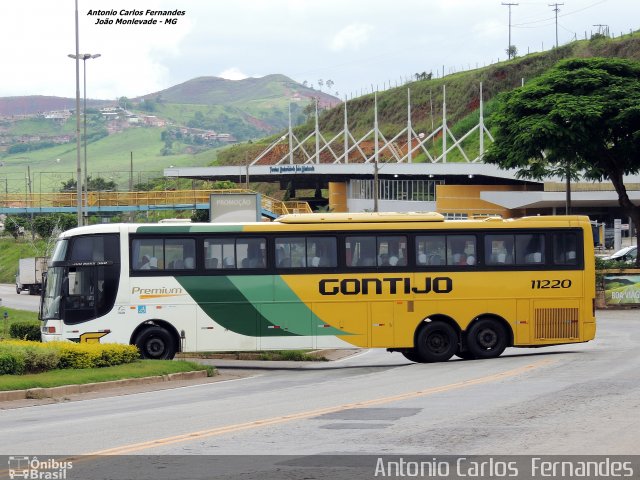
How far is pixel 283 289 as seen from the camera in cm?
2805

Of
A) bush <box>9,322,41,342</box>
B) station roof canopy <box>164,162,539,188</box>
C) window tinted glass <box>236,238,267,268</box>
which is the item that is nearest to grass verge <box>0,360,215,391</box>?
window tinted glass <box>236,238,267,268</box>

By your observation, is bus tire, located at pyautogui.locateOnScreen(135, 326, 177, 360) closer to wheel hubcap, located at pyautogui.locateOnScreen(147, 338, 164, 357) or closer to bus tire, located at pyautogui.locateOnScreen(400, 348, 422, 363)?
wheel hubcap, located at pyautogui.locateOnScreen(147, 338, 164, 357)

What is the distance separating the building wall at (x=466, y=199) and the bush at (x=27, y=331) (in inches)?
2435

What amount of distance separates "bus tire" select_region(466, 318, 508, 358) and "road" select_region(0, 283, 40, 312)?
111ft

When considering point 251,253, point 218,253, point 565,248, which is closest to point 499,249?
point 565,248


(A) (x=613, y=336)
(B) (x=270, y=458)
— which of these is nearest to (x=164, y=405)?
(B) (x=270, y=458)

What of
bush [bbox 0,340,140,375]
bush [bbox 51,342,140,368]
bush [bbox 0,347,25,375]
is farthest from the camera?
bush [bbox 51,342,140,368]

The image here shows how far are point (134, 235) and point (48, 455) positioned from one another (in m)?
15.5

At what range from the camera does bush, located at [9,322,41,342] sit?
34.3 m

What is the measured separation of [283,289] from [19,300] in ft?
146

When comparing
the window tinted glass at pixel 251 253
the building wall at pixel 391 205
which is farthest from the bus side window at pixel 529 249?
the building wall at pixel 391 205

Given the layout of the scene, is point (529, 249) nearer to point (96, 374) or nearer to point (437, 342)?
point (437, 342)

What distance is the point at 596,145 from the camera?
184 feet

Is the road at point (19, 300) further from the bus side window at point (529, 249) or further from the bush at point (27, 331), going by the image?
the bus side window at point (529, 249)
